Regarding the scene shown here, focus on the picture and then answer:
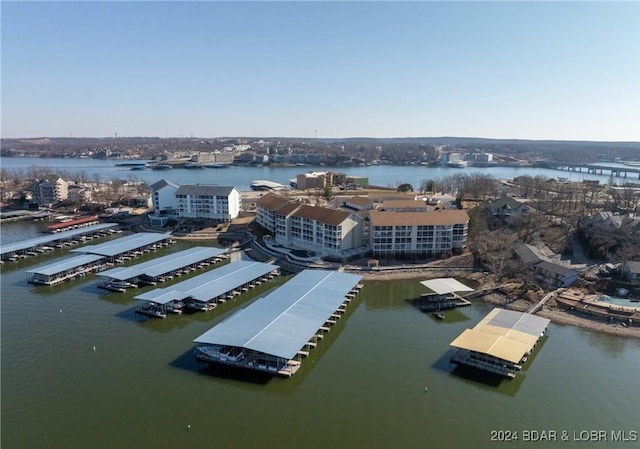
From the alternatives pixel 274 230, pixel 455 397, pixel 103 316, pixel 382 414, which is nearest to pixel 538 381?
pixel 455 397

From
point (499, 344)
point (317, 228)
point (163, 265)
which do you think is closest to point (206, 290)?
point (163, 265)

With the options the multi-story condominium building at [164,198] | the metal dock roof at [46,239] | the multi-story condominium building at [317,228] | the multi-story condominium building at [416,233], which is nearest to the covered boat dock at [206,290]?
the multi-story condominium building at [317,228]

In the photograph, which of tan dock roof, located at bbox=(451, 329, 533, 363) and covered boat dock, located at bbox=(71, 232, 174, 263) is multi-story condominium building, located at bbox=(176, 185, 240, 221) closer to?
covered boat dock, located at bbox=(71, 232, 174, 263)

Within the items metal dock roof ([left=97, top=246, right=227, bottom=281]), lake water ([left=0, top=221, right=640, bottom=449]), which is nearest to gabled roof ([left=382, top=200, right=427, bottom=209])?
metal dock roof ([left=97, top=246, right=227, bottom=281])

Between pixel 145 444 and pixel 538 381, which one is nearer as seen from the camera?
pixel 145 444

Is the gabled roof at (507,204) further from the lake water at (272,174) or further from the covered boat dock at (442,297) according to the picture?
the lake water at (272,174)

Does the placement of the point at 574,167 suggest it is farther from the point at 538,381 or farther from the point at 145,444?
the point at 145,444

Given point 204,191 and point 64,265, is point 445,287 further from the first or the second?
point 204,191
